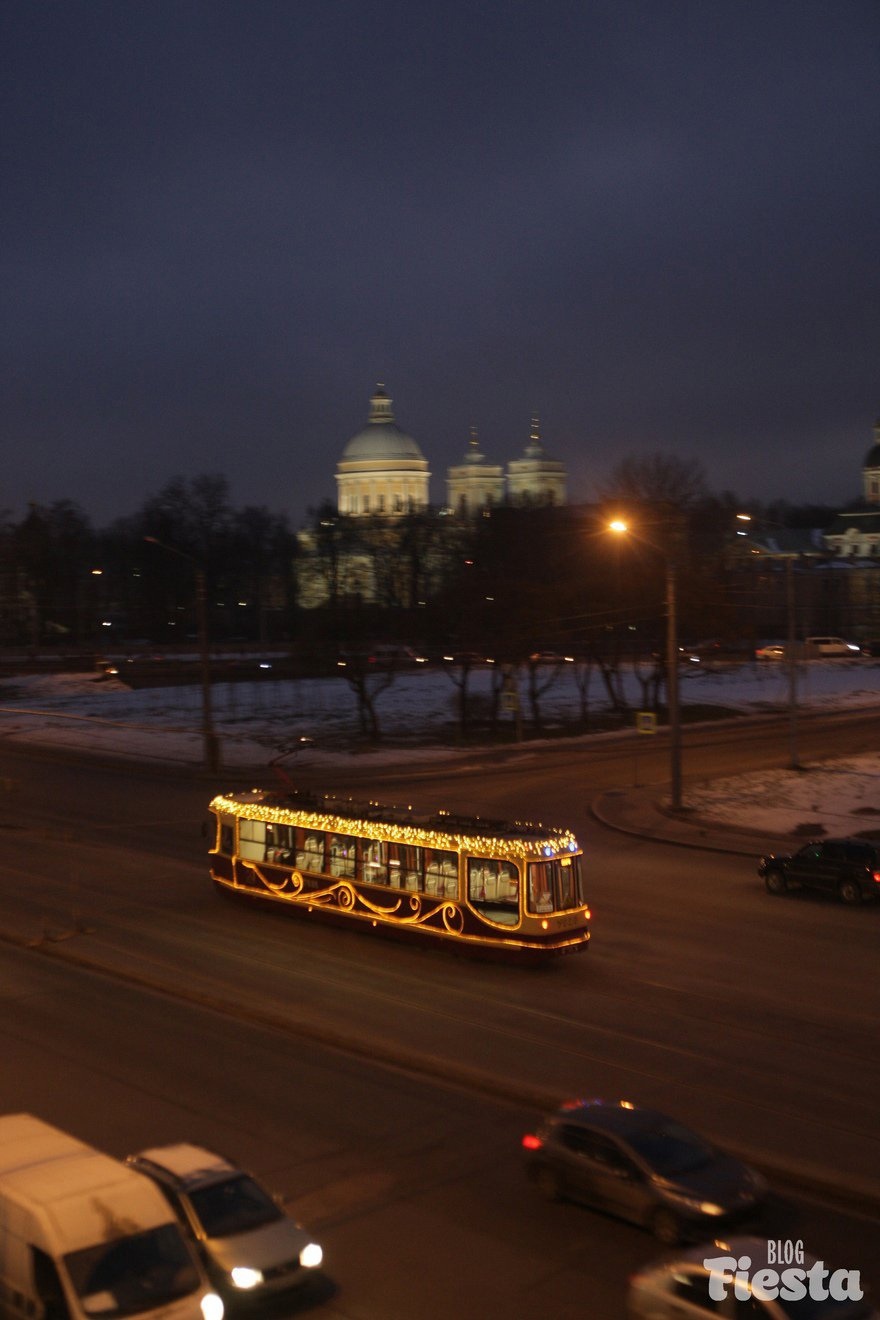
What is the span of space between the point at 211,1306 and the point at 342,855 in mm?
13107

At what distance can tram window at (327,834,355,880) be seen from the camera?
21078mm

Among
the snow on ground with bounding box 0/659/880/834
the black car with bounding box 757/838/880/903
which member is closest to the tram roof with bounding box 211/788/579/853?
the black car with bounding box 757/838/880/903

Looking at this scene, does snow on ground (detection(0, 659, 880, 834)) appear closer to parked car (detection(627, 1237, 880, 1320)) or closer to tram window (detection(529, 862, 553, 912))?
tram window (detection(529, 862, 553, 912))

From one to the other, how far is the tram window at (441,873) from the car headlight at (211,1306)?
37.0 ft

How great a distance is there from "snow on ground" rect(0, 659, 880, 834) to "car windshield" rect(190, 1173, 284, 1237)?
23.1 metres

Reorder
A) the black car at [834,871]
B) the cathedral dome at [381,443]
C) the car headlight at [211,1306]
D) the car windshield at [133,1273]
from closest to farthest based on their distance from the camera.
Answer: the car windshield at [133,1273] → the car headlight at [211,1306] → the black car at [834,871] → the cathedral dome at [381,443]

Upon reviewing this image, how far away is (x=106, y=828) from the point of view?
106 feet

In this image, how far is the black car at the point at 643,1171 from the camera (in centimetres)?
998

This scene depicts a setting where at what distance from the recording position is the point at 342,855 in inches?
836

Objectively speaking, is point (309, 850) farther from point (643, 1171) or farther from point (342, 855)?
point (643, 1171)

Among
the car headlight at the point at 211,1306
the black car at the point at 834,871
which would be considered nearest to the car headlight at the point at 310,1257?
the car headlight at the point at 211,1306

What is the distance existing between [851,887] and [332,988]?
33.8 feet

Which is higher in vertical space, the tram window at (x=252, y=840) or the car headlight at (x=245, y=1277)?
the tram window at (x=252, y=840)

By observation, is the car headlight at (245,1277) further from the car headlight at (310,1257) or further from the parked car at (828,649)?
the parked car at (828,649)
